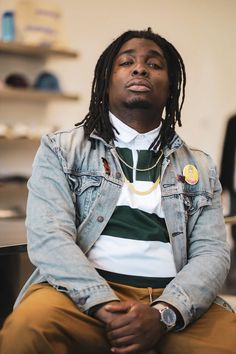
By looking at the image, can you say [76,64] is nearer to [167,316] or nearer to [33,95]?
[33,95]

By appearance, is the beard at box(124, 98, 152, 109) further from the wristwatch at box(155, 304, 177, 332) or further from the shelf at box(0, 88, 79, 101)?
the shelf at box(0, 88, 79, 101)

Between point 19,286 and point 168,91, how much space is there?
806 millimetres

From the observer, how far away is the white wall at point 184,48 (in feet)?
14.3

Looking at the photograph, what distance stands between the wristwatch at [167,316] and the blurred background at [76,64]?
207 centimetres

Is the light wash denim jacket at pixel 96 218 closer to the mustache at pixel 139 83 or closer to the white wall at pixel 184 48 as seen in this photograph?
the mustache at pixel 139 83

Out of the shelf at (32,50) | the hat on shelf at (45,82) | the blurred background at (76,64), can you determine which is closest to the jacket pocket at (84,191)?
the blurred background at (76,64)

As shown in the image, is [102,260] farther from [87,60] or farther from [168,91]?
[87,60]

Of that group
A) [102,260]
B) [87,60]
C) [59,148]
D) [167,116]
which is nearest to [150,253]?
[102,260]

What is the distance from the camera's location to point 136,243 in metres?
1.43

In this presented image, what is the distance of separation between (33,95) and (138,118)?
2477 mm

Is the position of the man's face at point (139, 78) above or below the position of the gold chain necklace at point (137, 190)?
above

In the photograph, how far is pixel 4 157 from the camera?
4.15 m

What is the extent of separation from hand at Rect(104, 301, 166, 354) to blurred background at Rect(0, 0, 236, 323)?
84.0 inches

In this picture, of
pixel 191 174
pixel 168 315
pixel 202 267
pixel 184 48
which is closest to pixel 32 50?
pixel 184 48
